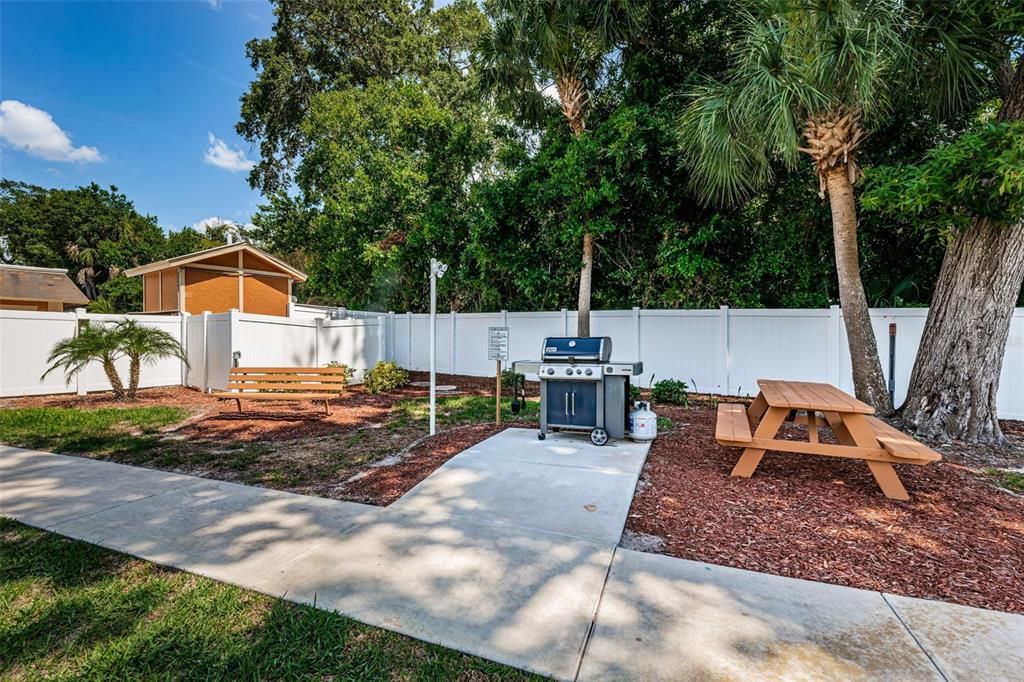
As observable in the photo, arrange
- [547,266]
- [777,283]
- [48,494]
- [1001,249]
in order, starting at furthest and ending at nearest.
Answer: [547,266]
[777,283]
[1001,249]
[48,494]

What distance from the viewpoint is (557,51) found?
27.1 ft

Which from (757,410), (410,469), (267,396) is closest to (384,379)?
(267,396)

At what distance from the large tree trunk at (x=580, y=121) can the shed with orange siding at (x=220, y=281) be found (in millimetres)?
12376

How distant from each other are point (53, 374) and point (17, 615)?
30.5 feet

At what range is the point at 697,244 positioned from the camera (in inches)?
352

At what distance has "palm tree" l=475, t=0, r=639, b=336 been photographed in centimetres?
802

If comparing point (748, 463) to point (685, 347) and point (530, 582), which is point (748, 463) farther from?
point (685, 347)

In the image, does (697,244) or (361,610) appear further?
(697,244)

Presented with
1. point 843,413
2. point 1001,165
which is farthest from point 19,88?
point 1001,165

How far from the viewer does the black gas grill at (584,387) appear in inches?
206

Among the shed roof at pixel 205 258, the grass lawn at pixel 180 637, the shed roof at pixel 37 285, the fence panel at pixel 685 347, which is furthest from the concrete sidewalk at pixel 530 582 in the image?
the shed roof at pixel 37 285

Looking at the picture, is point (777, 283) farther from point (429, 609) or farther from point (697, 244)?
point (429, 609)

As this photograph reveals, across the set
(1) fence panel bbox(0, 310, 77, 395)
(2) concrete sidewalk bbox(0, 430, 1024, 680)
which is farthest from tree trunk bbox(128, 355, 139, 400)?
(2) concrete sidewalk bbox(0, 430, 1024, 680)

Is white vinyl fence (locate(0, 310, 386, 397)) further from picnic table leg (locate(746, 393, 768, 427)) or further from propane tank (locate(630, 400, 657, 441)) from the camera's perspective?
picnic table leg (locate(746, 393, 768, 427))
